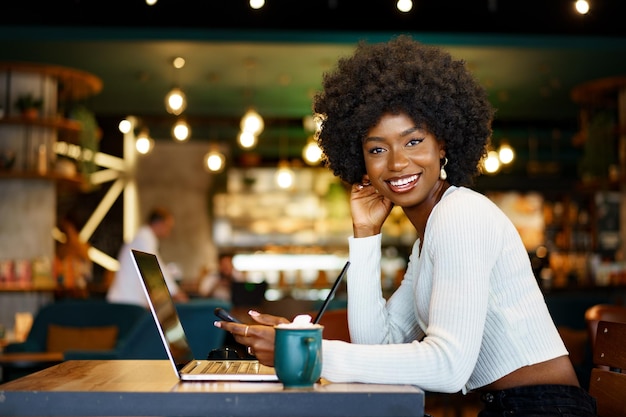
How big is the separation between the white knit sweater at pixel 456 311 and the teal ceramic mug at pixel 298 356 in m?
0.09

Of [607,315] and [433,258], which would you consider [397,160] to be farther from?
[607,315]

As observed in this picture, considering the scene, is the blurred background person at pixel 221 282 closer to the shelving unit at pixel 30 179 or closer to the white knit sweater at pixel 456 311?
the shelving unit at pixel 30 179

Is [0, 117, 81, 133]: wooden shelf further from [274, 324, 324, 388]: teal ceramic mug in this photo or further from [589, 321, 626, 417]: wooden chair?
[274, 324, 324, 388]: teal ceramic mug

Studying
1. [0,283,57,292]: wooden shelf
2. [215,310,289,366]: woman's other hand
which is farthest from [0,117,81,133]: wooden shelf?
[215,310,289,366]: woman's other hand

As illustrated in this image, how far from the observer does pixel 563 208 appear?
568 inches

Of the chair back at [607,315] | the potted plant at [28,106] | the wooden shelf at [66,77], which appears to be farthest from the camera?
the wooden shelf at [66,77]

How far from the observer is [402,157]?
2033 mm

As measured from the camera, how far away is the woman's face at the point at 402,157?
6.72 ft

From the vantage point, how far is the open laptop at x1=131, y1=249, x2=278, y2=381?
5.65ft

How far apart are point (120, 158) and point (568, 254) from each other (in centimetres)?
754

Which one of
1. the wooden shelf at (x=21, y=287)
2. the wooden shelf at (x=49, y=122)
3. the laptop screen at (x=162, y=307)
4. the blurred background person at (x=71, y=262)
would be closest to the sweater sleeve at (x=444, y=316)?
the laptop screen at (x=162, y=307)

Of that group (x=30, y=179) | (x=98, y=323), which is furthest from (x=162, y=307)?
(x=30, y=179)

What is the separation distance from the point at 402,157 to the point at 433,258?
1.05ft

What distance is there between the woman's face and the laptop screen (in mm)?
600
